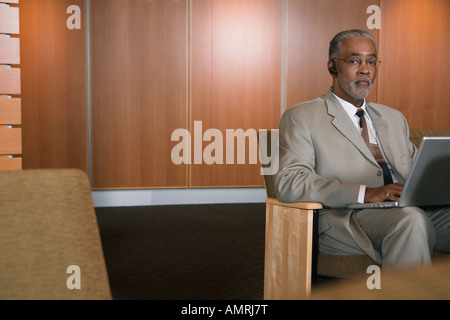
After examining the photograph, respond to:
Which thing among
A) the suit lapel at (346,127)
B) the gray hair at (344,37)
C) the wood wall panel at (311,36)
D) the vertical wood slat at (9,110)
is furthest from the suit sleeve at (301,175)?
the wood wall panel at (311,36)

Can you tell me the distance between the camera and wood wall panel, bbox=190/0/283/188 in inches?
260

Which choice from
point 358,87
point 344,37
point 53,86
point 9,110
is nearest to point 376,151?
point 358,87

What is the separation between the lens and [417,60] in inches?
286

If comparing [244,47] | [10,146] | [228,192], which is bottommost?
[228,192]

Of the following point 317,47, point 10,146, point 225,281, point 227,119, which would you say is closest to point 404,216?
point 225,281

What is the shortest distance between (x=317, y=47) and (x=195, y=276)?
4.26 metres

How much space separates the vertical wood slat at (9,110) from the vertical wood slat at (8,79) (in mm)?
59

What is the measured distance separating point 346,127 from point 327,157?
0.59 ft

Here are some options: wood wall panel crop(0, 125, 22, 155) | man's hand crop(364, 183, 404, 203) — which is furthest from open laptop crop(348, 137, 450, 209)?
wood wall panel crop(0, 125, 22, 155)

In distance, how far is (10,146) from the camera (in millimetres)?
3711

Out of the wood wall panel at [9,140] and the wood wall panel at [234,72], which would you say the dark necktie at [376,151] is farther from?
the wood wall panel at [234,72]

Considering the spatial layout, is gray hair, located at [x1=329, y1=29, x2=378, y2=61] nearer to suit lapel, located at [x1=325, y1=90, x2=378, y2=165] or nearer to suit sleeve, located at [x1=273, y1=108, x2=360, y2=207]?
suit lapel, located at [x1=325, y1=90, x2=378, y2=165]

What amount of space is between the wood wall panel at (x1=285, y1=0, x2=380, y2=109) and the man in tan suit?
164 inches
